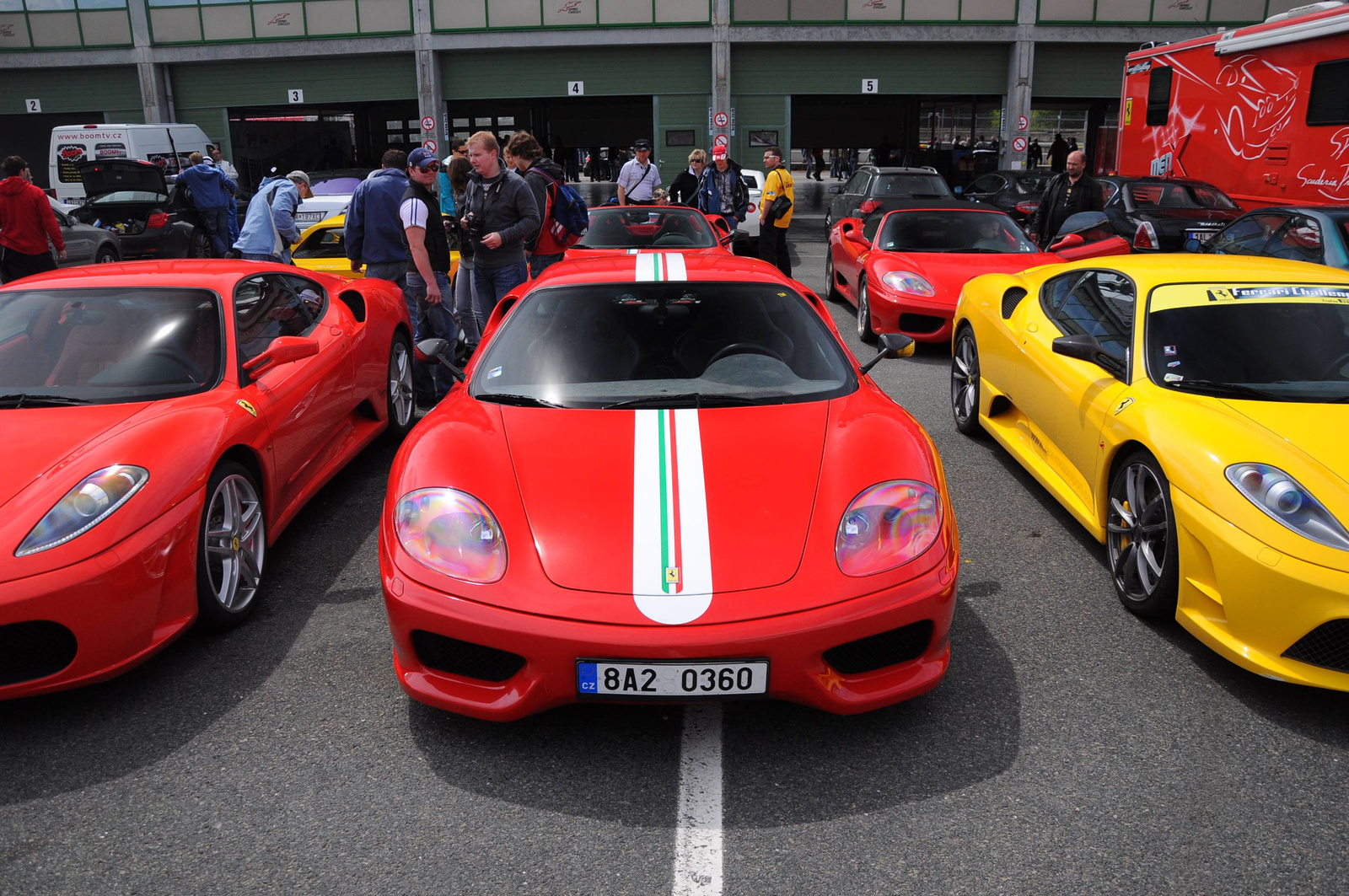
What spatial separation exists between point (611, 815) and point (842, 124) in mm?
32662

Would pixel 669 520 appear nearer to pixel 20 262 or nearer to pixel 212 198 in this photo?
pixel 20 262

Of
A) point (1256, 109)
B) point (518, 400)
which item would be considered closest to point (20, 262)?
point (518, 400)

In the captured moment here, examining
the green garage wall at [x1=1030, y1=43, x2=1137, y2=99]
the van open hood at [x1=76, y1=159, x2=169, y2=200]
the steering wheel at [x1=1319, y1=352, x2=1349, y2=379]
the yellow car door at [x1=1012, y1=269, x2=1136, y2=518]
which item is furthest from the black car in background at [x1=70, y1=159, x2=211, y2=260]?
the green garage wall at [x1=1030, y1=43, x2=1137, y2=99]

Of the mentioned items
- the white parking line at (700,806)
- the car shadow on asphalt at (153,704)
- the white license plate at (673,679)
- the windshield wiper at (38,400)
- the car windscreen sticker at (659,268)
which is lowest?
the car shadow on asphalt at (153,704)

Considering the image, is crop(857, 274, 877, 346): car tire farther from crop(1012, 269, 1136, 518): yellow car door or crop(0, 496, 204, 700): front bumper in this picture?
crop(0, 496, 204, 700): front bumper

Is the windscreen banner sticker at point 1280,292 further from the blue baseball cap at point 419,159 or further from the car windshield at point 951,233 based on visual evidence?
the car windshield at point 951,233

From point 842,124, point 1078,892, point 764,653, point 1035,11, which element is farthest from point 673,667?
point 842,124

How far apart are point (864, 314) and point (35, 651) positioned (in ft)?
24.0

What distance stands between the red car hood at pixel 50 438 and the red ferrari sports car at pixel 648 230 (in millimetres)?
5827

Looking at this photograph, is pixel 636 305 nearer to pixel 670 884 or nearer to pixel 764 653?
pixel 764 653

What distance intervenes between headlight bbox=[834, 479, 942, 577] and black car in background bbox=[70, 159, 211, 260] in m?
13.5

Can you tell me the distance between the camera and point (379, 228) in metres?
7.24

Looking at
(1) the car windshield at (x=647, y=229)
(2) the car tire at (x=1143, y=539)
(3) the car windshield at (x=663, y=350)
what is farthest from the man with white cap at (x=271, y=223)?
(2) the car tire at (x=1143, y=539)

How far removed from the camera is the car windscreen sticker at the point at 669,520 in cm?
272
